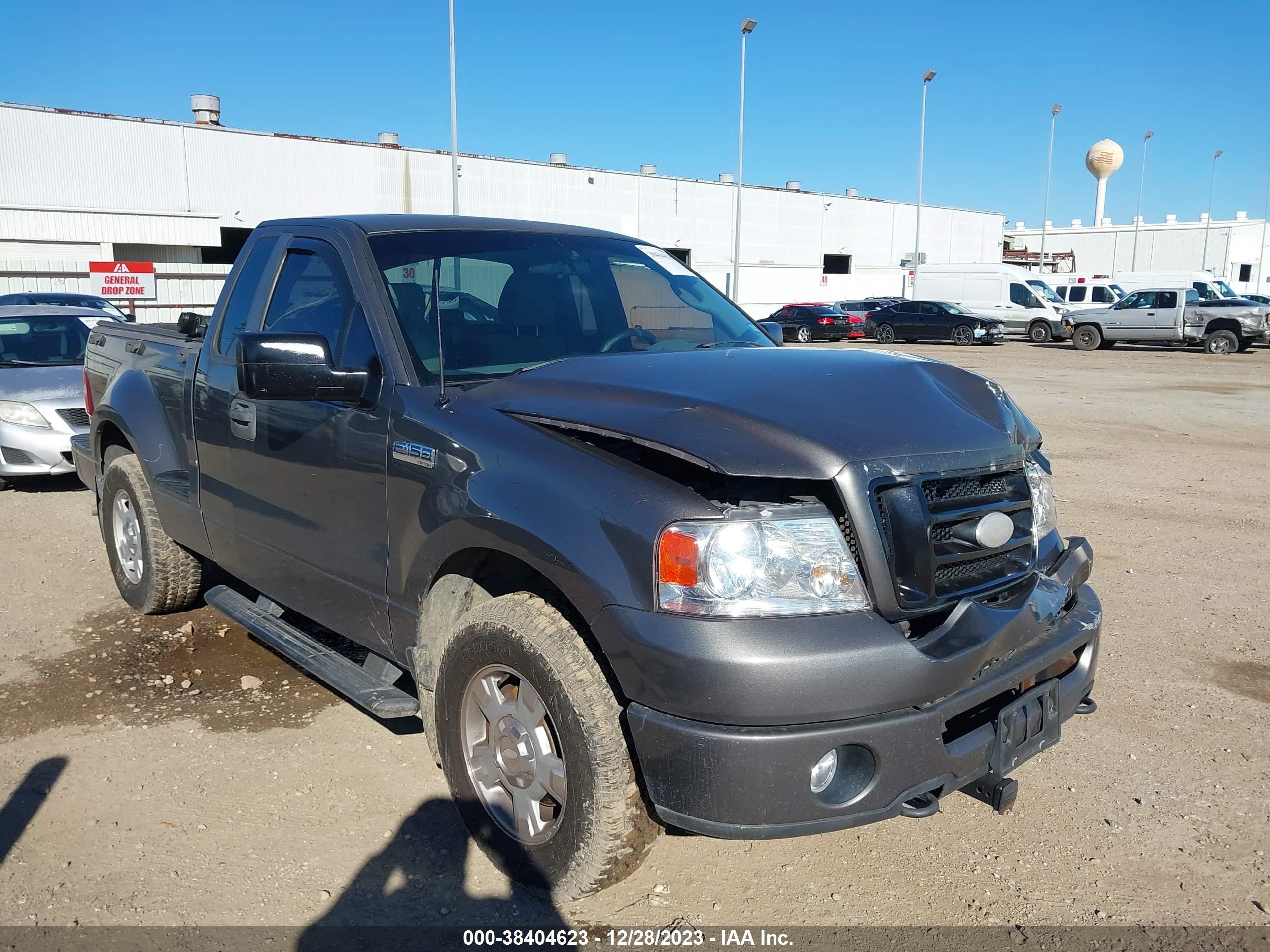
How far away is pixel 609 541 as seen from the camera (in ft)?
8.27

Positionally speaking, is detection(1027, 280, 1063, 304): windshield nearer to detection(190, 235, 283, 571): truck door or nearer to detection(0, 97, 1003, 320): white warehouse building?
detection(0, 97, 1003, 320): white warehouse building

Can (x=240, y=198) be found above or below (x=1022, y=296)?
above

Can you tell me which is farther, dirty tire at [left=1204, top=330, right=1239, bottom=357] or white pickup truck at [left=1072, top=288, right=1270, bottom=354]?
dirty tire at [left=1204, top=330, right=1239, bottom=357]

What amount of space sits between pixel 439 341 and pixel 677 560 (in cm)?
135

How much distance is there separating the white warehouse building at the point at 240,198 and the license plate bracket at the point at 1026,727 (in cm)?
2349

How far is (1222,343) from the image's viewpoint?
91.7 feet

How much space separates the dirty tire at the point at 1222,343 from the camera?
27.8m

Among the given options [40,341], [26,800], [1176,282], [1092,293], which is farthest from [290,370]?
[1176,282]

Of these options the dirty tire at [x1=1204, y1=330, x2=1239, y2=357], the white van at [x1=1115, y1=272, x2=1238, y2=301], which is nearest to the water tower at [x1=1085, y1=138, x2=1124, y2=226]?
the white van at [x1=1115, y1=272, x2=1238, y2=301]

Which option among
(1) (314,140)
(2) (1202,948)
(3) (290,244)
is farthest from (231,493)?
(1) (314,140)

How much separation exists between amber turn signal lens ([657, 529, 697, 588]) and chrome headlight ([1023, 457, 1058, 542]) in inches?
45.7

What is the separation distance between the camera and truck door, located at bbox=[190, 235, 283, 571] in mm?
4180

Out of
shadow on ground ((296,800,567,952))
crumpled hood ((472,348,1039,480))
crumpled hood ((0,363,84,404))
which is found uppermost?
crumpled hood ((472,348,1039,480))

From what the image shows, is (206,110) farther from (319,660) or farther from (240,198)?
(319,660)
